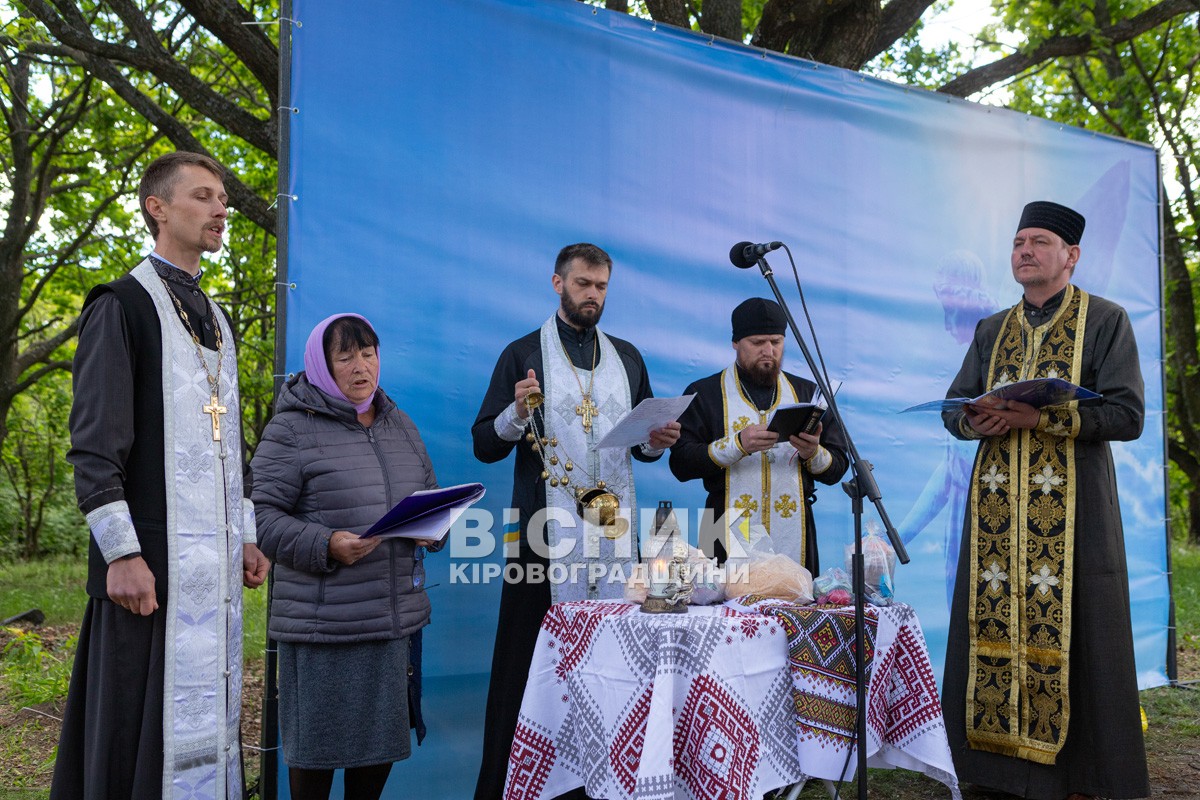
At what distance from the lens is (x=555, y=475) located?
4.05 meters

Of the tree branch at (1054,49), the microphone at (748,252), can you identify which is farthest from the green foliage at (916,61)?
the microphone at (748,252)

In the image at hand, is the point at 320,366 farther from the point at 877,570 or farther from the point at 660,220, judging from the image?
the point at 660,220

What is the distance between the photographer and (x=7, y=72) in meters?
10.8

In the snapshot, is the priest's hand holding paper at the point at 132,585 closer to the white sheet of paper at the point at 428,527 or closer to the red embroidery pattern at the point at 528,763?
the white sheet of paper at the point at 428,527

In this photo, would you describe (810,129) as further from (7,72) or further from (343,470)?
(7,72)

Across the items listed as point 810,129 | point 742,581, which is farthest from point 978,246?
point 742,581

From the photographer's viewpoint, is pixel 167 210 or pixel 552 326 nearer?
pixel 167 210

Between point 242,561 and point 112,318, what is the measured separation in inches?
32.1

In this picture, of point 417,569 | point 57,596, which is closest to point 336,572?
point 417,569

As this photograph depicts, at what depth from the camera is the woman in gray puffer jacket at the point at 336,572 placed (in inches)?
123

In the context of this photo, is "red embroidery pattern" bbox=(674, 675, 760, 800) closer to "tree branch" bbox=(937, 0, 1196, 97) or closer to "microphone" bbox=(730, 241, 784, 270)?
"microphone" bbox=(730, 241, 784, 270)

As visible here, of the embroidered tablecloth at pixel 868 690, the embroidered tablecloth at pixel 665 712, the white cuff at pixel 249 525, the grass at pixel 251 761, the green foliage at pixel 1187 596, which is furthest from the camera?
the green foliage at pixel 1187 596

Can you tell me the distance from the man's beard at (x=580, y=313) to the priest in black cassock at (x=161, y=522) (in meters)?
1.56

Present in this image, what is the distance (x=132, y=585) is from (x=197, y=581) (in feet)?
0.71
